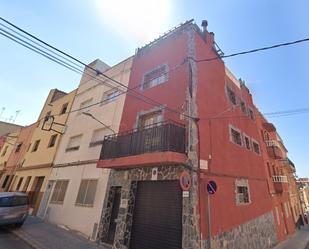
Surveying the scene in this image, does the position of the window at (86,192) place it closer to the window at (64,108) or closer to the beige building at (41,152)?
the beige building at (41,152)

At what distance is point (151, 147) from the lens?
7.47m

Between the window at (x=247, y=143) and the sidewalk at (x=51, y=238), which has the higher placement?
the window at (x=247, y=143)

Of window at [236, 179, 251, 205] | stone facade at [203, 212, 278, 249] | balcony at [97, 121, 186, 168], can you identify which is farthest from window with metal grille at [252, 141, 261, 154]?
balcony at [97, 121, 186, 168]

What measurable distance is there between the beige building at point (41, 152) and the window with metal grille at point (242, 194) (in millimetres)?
13429

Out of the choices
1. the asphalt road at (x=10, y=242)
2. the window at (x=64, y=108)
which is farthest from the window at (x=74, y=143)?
the asphalt road at (x=10, y=242)

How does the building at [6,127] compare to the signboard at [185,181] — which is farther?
the building at [6,127]

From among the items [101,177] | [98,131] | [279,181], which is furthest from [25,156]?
[279,181]

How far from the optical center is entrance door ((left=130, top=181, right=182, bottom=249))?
22.6 ft

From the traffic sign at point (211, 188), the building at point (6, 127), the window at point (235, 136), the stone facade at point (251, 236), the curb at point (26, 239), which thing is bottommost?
the curb at point (26, 239)

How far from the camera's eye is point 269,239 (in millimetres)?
11734

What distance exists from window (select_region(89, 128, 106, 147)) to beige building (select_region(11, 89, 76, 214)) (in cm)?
492

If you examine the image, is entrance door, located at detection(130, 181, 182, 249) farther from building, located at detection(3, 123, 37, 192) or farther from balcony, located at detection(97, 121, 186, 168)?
building, located at detection(3, 123, 37, 192)

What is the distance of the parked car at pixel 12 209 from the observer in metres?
9.52

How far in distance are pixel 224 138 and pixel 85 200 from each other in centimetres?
832
